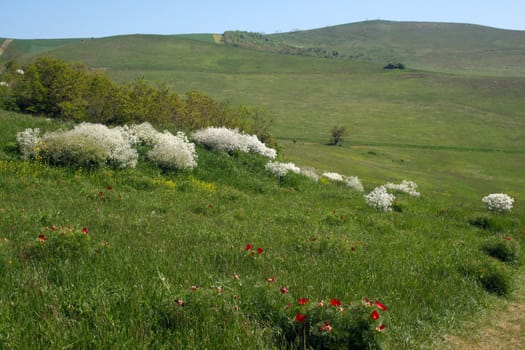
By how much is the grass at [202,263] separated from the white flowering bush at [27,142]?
40 centimetres

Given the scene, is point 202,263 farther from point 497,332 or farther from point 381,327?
point 497,332

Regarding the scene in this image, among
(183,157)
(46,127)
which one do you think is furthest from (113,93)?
(183,157)

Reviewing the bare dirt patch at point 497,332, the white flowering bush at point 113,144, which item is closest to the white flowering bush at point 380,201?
the bare dirt patch at point 497,332

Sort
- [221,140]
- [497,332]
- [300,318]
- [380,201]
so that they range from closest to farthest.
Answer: [300,318], [497,332], [380,201], [221,140]

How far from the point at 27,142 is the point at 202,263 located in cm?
1025

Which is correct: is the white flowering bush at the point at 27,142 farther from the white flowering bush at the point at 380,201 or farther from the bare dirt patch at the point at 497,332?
the bare dirt patch at the point at 497,332

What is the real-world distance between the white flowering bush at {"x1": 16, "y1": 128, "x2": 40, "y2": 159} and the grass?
402 millimetres

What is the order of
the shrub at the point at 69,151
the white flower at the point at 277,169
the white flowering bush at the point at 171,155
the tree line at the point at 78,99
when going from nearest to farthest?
the shrub at the point at 69,151
the white flowering bush at the point at 171,155
the white flower at the point at 277,169
the tree line at the point at 78,99

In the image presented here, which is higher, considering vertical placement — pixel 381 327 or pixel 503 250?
pixel 381 327

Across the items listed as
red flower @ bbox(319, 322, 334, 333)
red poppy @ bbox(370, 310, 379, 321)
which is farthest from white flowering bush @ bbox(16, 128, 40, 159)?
red poppy @ bbox(370, 310, 379, 321)

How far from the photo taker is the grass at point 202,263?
4219 mm

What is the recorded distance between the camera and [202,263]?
6.39 metres

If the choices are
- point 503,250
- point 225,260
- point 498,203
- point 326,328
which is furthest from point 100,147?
point 498,203

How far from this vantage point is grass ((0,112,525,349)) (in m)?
A: 4.22
